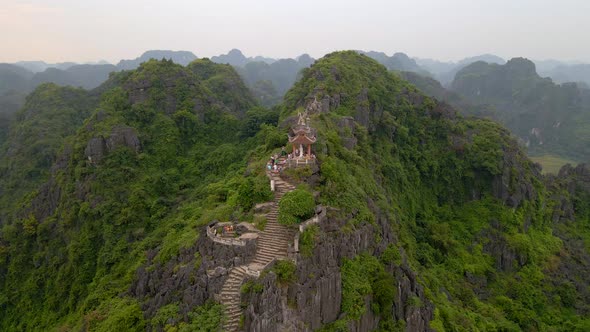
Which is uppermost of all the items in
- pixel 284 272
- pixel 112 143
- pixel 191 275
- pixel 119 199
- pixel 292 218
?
pixel 292 218

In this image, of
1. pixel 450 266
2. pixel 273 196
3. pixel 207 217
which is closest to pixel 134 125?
pixel 207 217

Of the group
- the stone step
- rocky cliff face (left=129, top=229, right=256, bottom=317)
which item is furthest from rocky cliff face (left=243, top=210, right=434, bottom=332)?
rocky cliff face (left=129, top=229, right=256, bottom=317)

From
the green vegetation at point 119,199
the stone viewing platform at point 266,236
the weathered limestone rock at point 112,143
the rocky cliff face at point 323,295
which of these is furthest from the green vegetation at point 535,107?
the stone viewing platform at point 266,236

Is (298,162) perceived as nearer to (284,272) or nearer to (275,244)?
(275,244)

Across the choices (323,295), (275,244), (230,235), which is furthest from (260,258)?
(323,295)

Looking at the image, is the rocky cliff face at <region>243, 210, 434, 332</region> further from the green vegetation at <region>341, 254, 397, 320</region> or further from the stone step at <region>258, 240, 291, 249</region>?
the stone step at <region>258, 240, 291, 249</region>

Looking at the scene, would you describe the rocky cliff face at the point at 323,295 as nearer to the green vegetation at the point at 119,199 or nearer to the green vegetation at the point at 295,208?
the green vegetation at the point at 295,208
